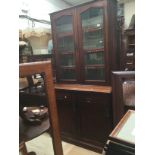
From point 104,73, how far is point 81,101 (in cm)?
47

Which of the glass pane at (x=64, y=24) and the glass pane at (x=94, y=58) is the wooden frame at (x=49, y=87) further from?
the glass pane at (x=64, y=24)

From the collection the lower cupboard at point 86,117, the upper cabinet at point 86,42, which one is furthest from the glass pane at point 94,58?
the lower cupboard at point 86,117

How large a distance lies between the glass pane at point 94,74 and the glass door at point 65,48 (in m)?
0.21

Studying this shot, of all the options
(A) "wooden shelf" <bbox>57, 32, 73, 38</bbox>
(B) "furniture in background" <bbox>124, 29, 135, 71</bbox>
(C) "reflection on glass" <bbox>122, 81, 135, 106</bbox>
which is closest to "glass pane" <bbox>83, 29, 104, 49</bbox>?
(A) "wooden shelf" <bbox>57, 32, 73, 38</bbox>

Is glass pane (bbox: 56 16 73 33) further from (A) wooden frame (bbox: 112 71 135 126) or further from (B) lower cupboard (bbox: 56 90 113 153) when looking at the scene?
(A) wooden frame (bbox: 112 71 135 126)

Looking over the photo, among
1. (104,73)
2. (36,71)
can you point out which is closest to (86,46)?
(104,73)

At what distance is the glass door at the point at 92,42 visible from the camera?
7.08 ft

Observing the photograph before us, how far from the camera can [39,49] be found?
2.73 metres

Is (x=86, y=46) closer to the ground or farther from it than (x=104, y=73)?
farther from it

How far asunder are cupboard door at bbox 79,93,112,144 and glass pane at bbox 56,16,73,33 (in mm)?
976

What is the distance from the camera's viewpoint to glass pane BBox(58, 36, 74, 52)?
7.96 feet

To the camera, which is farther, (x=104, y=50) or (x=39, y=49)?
(x=39, y=49)

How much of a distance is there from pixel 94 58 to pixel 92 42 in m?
0.21

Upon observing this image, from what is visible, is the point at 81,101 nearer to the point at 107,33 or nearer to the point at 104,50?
the point at 104,50
